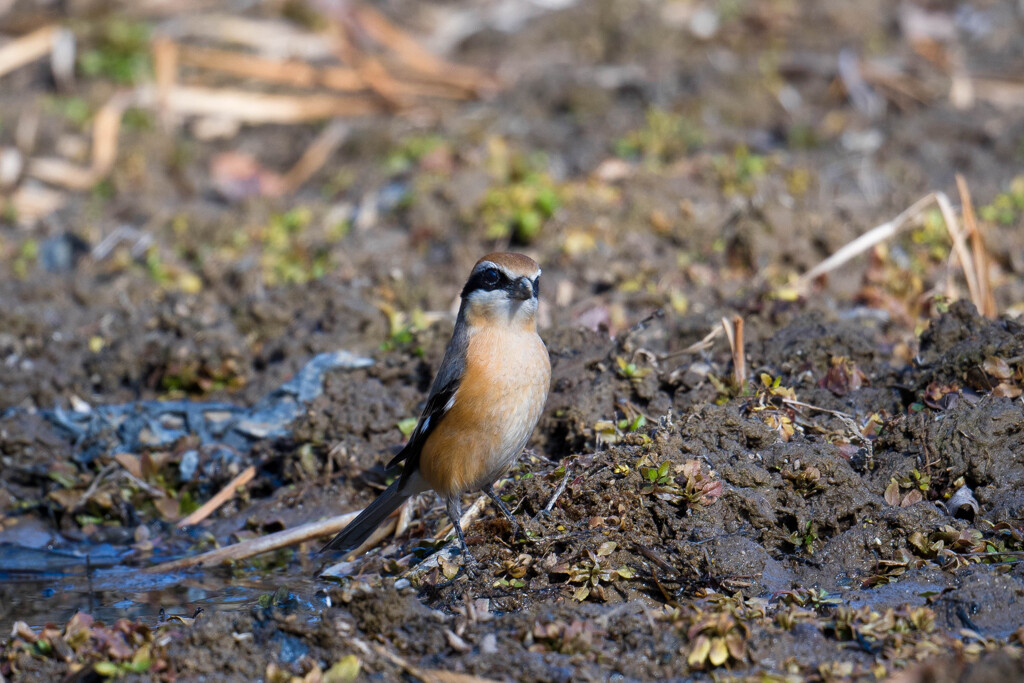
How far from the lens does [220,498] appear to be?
6.79 metres

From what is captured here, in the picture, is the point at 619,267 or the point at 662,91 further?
the point at 662,91

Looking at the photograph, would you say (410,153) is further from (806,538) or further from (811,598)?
(811,598)

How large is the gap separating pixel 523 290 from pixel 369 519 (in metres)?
1.61

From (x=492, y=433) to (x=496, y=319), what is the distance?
61 centimetres

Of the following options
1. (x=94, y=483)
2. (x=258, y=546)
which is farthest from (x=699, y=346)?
(x=94, y=483)

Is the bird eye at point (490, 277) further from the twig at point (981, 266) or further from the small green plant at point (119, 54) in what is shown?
the small green plant at point (119, 54)

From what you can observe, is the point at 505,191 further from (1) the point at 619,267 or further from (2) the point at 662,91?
(2) the point at 662,91

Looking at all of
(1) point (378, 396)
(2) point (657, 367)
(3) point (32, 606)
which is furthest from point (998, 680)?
(3) point (32, 606)

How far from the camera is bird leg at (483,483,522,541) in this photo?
5207 mm

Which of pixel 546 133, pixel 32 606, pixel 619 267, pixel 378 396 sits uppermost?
pixel 546 133

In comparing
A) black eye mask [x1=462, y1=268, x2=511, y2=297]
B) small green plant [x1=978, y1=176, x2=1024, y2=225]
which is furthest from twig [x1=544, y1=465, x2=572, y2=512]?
Result: small green plant [x1=978, y1=176, x2=1024, y2=225]

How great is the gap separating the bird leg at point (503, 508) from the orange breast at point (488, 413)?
0.30 ft

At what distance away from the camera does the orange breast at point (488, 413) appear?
17.7 feet

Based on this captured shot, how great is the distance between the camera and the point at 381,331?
25.5ft
